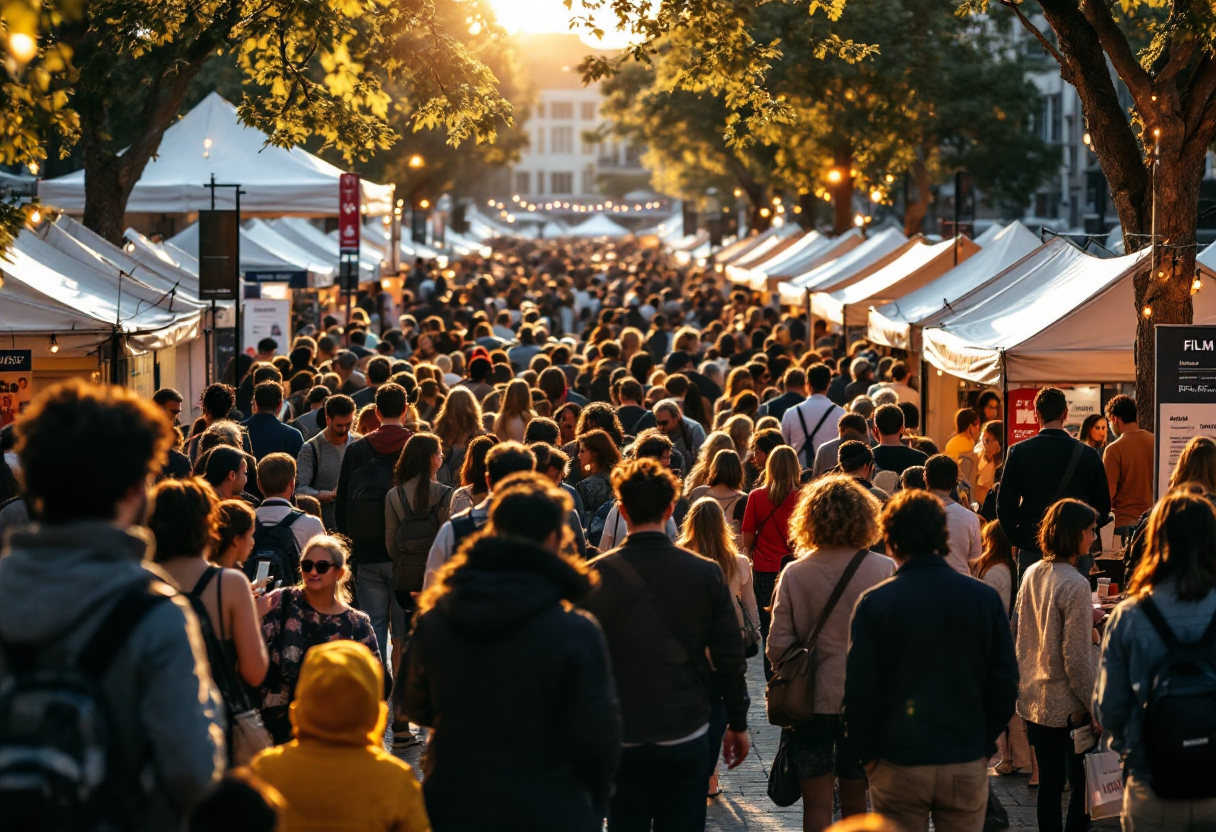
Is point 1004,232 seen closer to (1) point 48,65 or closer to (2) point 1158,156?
(2) point 1158,156

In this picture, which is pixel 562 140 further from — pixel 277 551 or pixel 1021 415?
pixel 277 551

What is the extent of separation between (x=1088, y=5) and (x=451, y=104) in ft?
Answer: 15.8

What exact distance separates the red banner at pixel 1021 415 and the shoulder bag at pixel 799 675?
6193mm

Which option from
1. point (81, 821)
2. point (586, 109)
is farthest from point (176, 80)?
point (586, 109)

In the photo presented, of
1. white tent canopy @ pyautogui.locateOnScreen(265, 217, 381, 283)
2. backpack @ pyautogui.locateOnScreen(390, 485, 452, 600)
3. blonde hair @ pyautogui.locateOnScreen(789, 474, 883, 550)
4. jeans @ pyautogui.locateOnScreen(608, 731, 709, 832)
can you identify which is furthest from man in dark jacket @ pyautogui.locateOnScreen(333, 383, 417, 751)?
white tent canopy @ pyautogui.locateOnScreen(265, 217, 381, 283)

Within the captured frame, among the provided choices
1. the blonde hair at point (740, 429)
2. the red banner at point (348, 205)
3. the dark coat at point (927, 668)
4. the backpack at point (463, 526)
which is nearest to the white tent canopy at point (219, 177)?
the red banner at point (348, 205)

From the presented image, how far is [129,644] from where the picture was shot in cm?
301

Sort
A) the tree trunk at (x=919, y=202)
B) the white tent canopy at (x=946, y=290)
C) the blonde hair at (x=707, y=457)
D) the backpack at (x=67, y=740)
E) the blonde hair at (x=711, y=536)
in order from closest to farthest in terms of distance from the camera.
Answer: the backpack at (x=67, y=740)
the blonde hair at (x=711, y=536)
the blonde hair at (x=707, y=457)
the white tent canopy at (x=946, y=290)
the tree trunk at (x=919, y=202)

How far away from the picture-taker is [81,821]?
2.89 meters

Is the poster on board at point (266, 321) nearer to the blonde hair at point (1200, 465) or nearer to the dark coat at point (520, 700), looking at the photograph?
the blonde hair at point (1200, 465)

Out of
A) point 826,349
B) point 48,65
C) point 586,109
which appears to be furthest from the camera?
point 586,109

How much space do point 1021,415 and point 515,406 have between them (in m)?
3.84

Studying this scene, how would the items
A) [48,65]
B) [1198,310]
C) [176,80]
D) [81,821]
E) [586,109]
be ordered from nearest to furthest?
[81,821] < [48,65] < [1198,310] < [176,80] < [586,109]

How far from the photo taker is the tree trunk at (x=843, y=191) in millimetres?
37281
